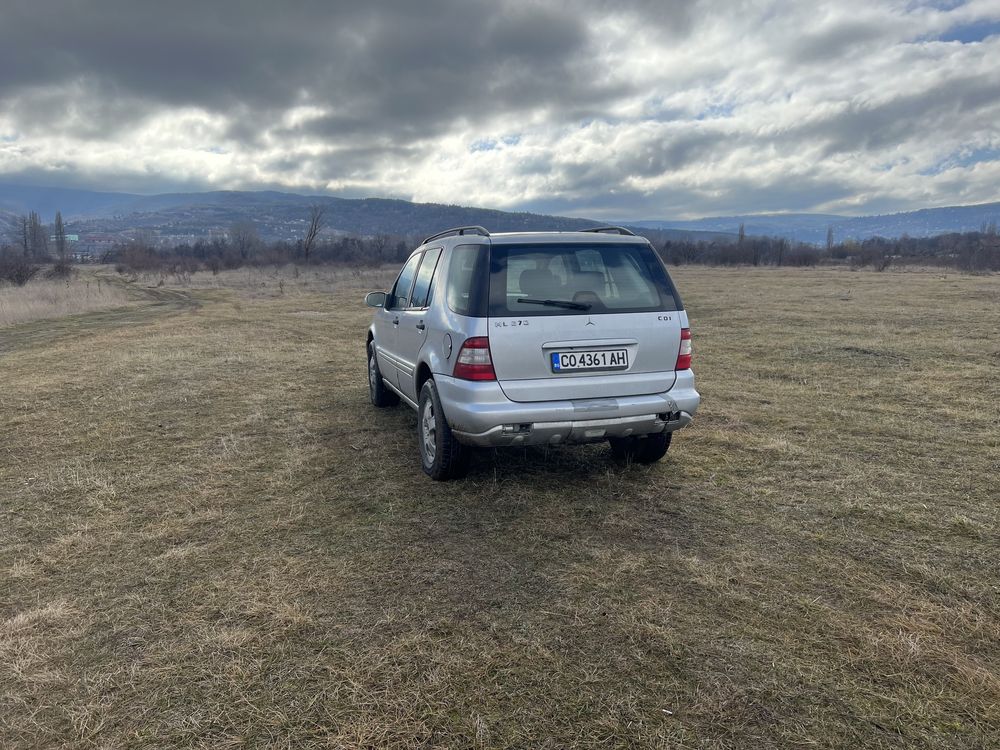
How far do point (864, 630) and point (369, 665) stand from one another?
2247 millimetres

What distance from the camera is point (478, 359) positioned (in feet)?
13.3

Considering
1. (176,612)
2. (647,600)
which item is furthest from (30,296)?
(647,600)

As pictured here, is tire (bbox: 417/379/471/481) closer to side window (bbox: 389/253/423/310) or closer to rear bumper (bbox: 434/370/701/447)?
rear bumper (bbox: 434/370/701/447)

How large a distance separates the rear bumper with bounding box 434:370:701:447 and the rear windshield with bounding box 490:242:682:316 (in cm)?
61

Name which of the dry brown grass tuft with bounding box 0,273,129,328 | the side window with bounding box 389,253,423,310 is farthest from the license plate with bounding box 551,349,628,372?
the dry brown grass tuft with bounding box 0,273,129,328

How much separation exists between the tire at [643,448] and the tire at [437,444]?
3.96 ft

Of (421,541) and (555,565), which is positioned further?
(421,541)

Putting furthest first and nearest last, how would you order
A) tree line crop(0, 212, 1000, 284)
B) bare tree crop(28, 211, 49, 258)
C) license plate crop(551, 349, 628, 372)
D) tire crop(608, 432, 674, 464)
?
bare tree crop(28, 211, 49, 258) → tree line crop(0, 212, 1000, 284) → tire crop(608, 432, 674, 464) → license plate crop(551, 349, 628, 372)

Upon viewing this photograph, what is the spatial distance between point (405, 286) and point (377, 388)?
1503 mm

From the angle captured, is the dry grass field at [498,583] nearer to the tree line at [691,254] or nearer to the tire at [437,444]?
the tire at [437,444]

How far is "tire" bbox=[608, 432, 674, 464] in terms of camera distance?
4859 mm

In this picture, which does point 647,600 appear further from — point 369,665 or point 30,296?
point 30,296

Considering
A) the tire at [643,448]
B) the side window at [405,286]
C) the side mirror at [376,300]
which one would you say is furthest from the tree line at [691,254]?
the tire at [643,448]

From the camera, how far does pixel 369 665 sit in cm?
256
